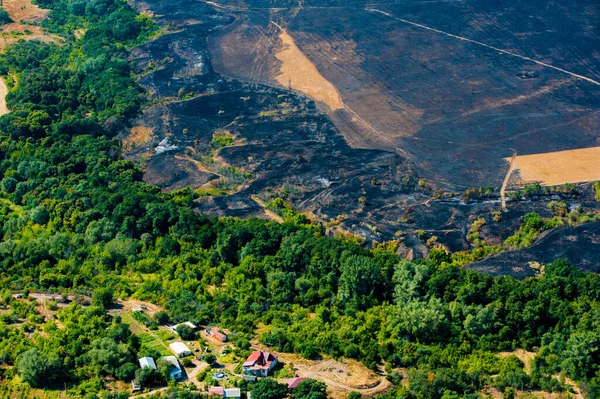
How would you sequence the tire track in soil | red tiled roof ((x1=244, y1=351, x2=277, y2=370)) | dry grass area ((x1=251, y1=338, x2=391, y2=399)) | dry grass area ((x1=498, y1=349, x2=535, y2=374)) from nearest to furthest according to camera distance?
1. dry grass area ((x1=251, y1=338, x2=391, y2=399))
2. red tiled roof ((x1=244, y1=351, x2=277, y2=370))
3. dry grass area ((x1=498, y1=349, x2=535, y2=374))
4. the tire track in soil

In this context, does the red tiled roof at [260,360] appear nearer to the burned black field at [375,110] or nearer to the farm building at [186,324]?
the farm building at [186,324]

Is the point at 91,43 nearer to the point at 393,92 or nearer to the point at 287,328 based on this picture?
the point at 393,92

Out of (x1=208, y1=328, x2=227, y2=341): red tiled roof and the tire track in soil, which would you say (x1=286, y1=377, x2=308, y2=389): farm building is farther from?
the tire track in soil

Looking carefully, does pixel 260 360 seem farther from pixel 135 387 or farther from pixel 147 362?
pixel 135 387

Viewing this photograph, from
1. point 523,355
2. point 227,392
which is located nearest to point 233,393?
point 227,392

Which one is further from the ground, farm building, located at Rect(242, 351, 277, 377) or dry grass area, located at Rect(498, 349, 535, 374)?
farm building, located at Rect(242, 351, 277, 377)

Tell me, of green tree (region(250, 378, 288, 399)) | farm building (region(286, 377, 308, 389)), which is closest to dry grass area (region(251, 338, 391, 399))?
farm building (region(286, 377, 308, 389))

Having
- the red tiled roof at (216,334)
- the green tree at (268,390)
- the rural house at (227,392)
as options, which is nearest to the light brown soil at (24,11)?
the red tiled roof at (216,334)
